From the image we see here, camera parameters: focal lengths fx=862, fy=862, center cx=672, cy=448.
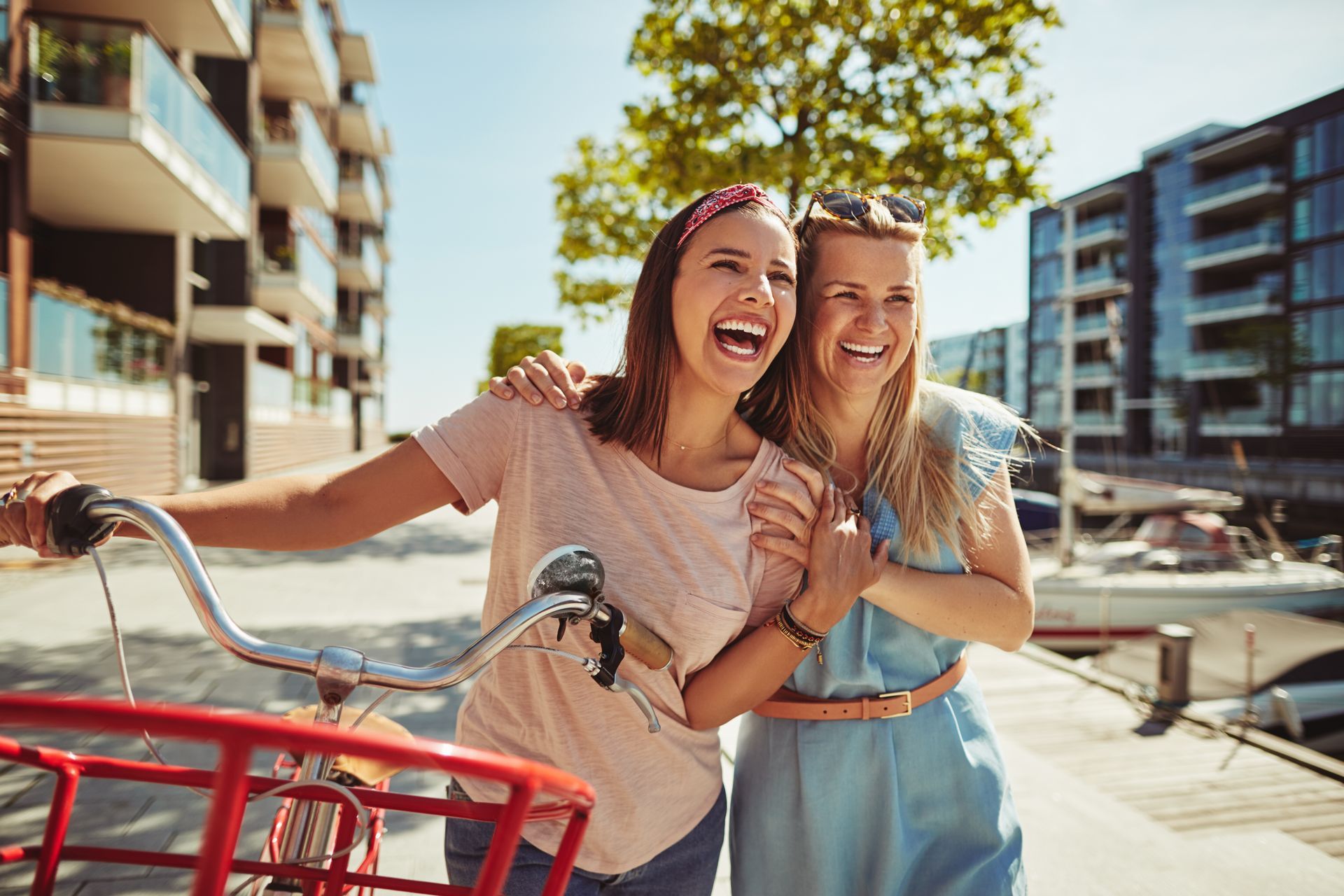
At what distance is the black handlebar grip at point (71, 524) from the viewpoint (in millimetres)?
1224

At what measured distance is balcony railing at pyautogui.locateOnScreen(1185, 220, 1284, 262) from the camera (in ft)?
132

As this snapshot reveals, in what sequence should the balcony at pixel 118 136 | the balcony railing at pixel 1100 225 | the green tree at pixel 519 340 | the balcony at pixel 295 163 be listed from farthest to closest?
the green tree at pixel 519 340
the balcony railing at pixel 1100 225
the balcony at pixel 295 163
the balcony at pixel 118 136

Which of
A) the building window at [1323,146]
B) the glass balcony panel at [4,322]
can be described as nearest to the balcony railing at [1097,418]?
the building window at [1323,146]

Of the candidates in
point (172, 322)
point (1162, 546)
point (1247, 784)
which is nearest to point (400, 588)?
point (1247, 784)

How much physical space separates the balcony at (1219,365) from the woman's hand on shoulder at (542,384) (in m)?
45.5

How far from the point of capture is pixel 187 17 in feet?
47.5

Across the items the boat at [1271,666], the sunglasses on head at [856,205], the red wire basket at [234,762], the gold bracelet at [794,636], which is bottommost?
the boat at [1271,666]

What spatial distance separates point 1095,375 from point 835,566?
188ft

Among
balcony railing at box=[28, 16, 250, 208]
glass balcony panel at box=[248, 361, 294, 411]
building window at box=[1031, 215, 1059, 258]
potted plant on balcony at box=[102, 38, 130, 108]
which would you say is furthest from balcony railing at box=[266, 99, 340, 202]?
building window at box=[1031, 215, 1059, 258]

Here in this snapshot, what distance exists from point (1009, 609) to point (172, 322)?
57.3 feet

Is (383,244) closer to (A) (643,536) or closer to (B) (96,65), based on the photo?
(B) (96,65)

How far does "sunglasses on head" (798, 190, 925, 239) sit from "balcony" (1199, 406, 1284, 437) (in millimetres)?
45156

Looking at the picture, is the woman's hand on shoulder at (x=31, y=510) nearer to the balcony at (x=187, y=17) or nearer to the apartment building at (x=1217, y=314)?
the balcony at (x=187, y=17)

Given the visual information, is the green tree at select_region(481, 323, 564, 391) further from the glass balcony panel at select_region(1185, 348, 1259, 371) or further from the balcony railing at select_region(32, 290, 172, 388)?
the balcony railing at select_region(32, 290, 172, 388)
